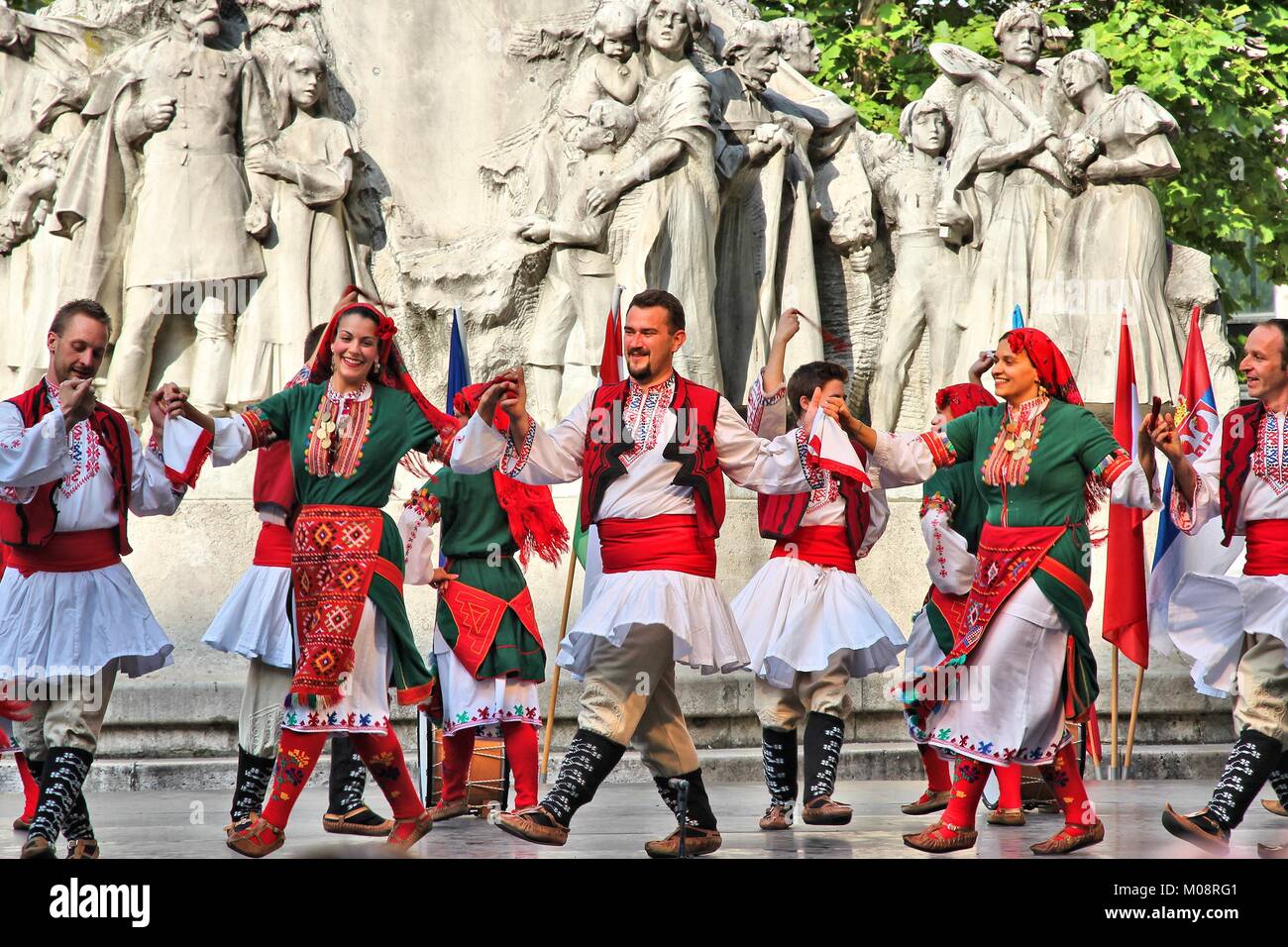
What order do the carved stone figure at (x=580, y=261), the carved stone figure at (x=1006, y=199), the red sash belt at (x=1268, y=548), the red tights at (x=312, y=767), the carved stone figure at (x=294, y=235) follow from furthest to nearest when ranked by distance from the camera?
the carved stone figure at (x=1006, y=199) → the carved stone figure at (x=294, y=235) → the carved stone figure at (x=580, y=261) → the red sash belt at (x=1268, y=548) → the red tights at (x=312, y=767)

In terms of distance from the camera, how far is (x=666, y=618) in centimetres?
702

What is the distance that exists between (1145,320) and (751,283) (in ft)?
8.11

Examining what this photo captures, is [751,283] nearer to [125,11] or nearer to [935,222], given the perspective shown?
[935,222]

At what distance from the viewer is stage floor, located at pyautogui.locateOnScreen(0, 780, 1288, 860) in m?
7.30

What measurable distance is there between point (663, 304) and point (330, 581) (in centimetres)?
155

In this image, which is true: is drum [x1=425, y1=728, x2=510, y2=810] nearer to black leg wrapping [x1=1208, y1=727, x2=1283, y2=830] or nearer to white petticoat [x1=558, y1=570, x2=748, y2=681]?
white petticoat [x1=558, y1=570, x2=748, y2=681]

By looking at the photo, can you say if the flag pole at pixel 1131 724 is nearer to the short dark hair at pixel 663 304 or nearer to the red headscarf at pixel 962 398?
the red headscarf at pixel 962 398

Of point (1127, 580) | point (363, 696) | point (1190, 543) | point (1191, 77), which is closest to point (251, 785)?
point (363, 696)

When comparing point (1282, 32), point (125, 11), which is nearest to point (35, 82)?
point (125, 11)

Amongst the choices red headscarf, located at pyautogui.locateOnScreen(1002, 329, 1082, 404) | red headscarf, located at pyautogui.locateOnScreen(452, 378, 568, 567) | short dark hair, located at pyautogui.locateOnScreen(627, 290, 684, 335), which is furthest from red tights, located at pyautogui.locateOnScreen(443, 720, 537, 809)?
red headscarf, located at pyautogui.locateOnScreen(1002, 329, 1082, 404)

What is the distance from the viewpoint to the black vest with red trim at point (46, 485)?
7168 mm

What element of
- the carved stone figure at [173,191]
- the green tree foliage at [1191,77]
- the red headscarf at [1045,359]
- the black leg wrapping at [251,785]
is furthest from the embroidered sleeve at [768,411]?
the green tree foliage at [1191,77]

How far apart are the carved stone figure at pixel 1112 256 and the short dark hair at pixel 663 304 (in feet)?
19.5

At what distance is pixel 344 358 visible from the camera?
23.5 ft
